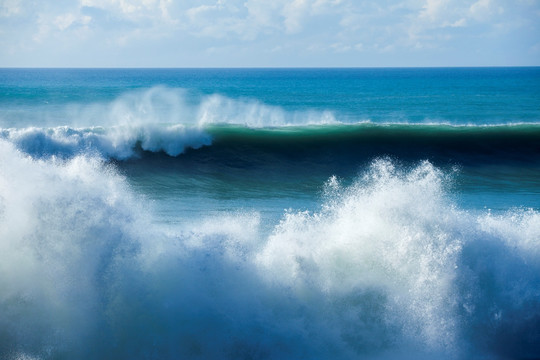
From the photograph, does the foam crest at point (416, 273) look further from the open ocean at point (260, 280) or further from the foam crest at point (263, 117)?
the foam crest at point (263, 117)

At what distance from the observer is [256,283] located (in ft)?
17.8

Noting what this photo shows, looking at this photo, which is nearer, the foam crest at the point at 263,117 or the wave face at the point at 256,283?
the wave face at the point at 256,283

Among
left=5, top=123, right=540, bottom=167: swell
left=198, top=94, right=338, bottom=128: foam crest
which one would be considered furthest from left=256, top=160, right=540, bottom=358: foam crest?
left=198, top=94, right=338, bottom=128: foam crest

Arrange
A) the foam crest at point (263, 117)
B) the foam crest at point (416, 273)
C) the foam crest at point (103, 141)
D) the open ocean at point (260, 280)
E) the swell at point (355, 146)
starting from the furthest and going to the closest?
the foam crest at point (263, 117), the foam crest at point (103, 141), the swell at point (355, 146), the foam crest at point (416, 273), the open ocean at point (260, 280)

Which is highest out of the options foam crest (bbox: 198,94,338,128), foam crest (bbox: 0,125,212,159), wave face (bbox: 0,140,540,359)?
foam crest (bbox: 198,94,338,128)

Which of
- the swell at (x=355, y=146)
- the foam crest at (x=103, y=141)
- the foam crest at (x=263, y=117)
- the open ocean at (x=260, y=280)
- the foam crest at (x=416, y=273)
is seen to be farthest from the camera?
the foam crest at (x=263, y=117)

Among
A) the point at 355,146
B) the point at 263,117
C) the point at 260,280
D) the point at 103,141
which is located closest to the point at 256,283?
the point at 260,280

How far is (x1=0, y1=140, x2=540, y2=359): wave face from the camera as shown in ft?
16.5

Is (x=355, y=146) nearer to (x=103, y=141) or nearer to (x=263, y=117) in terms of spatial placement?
(x=103, y=141)

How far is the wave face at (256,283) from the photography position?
16.5 feet

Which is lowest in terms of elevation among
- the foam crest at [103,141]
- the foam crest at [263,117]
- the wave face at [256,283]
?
the wave face at [256,283]

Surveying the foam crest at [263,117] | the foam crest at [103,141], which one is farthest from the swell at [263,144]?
the foam crest at [263,117]

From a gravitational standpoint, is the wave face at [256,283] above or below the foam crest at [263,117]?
below

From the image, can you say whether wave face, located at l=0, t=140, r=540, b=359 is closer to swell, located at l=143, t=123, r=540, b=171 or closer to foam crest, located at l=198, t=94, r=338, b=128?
swell, located at l=143, t=123, r=540, b=171
